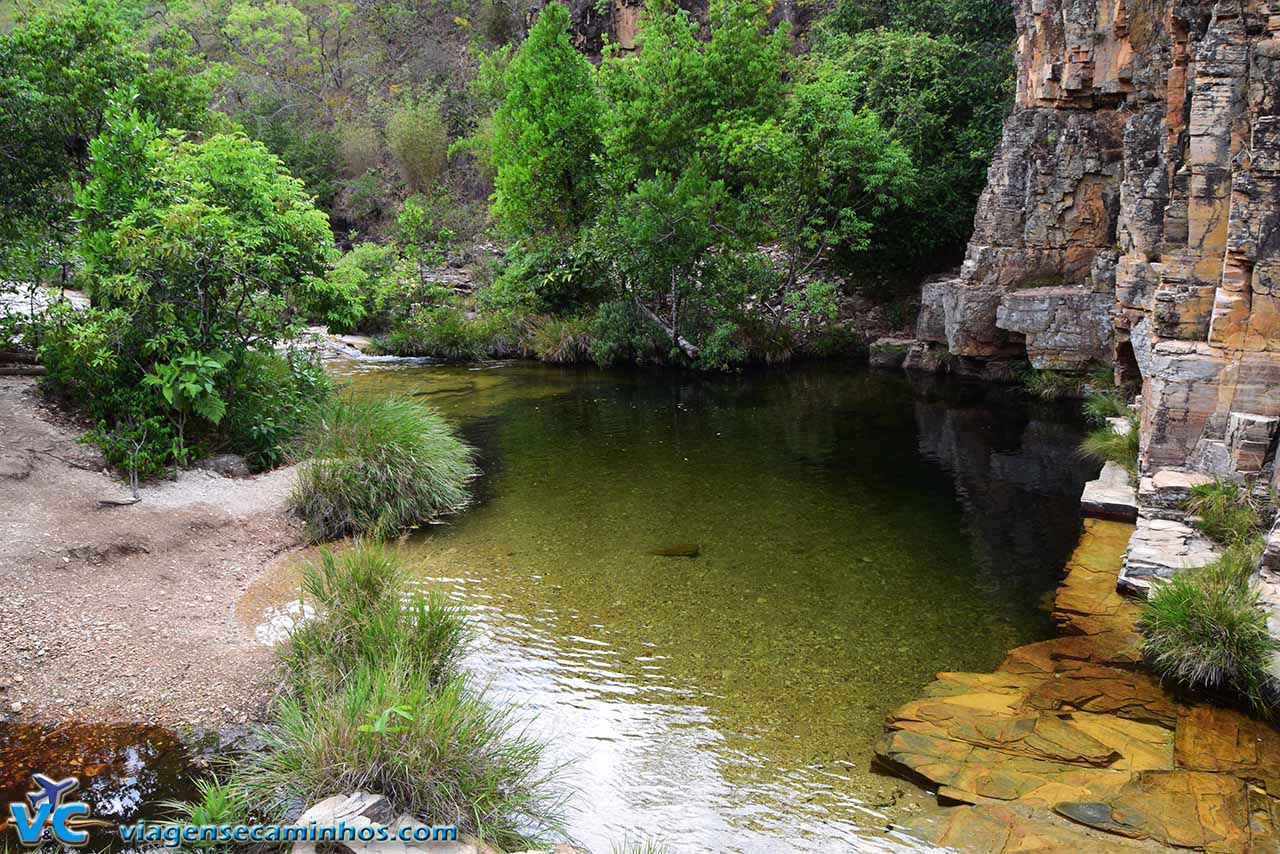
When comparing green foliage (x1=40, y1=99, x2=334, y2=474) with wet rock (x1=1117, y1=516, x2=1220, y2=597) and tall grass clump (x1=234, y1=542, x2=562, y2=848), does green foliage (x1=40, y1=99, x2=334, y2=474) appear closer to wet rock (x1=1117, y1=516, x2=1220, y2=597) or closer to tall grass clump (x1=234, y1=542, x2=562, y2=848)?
tall grass clump (x1=234, y1=542, x2=562, y2=848)

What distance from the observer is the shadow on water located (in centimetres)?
520

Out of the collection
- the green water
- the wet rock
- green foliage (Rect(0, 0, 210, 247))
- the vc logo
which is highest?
green foliage (Rect(0, 0, 210, 247))

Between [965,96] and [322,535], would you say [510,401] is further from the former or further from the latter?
[965,96]

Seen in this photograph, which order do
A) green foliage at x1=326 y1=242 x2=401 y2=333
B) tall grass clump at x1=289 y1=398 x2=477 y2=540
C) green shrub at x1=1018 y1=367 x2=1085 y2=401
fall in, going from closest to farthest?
tall grass clump at x1=289 y1=398 x2=477 y2=540, green shrub at x1=1018 y1=367 x2=1085 y2=401, green foliage at x1=326 y1=242 x2=401 y2=333

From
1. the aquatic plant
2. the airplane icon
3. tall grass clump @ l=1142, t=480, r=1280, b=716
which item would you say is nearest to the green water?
the aquatic plant

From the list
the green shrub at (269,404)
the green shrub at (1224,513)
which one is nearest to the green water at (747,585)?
the green shrub at (1224,513)

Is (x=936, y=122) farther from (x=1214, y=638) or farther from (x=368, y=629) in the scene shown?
(x=368, y=629)

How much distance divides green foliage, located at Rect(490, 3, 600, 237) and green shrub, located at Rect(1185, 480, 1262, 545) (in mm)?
16281

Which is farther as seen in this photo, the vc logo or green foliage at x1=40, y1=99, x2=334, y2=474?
green foliage at x1=40, y1=99, x2=334, y2=474

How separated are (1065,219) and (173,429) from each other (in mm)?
15543

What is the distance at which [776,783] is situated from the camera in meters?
5.79

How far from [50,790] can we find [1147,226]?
13.4 metres

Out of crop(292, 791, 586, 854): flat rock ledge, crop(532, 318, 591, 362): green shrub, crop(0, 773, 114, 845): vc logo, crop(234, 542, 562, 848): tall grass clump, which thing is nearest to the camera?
crop(292, 791, 586, 854): flat rock ledge

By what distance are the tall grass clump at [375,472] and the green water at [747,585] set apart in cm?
48
